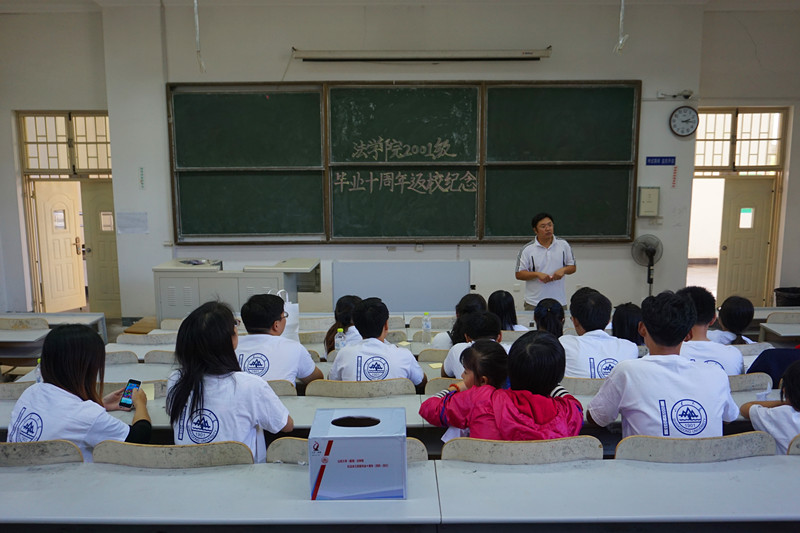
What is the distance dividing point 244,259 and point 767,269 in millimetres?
6367

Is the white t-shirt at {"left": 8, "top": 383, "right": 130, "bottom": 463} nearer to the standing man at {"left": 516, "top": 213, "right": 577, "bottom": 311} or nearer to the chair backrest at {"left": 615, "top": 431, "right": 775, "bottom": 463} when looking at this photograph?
the chair backrest at {"left": 615, "top": 431, "right": 775, "bottom": 463}

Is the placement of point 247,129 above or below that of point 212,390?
above

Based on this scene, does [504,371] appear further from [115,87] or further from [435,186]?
[115,87]

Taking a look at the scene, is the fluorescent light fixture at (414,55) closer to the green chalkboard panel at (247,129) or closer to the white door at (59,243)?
the green chalkboard panel at (247,129)

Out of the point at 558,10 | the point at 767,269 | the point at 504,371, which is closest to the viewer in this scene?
the point at 504,371

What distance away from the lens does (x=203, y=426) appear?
1.77m

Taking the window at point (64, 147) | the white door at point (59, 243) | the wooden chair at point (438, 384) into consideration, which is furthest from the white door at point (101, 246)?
the wooden chair at point (438, 384)

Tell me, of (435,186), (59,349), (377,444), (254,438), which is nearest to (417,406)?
(254,438)

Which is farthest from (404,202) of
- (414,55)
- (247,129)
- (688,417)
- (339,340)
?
(688,417)

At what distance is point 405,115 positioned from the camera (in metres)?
6.02

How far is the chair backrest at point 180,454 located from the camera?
1645 millimetres

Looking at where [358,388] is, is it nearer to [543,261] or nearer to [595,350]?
[595,350]

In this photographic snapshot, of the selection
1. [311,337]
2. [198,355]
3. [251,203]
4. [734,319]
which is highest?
[251,203]

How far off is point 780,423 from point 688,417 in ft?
1.04
